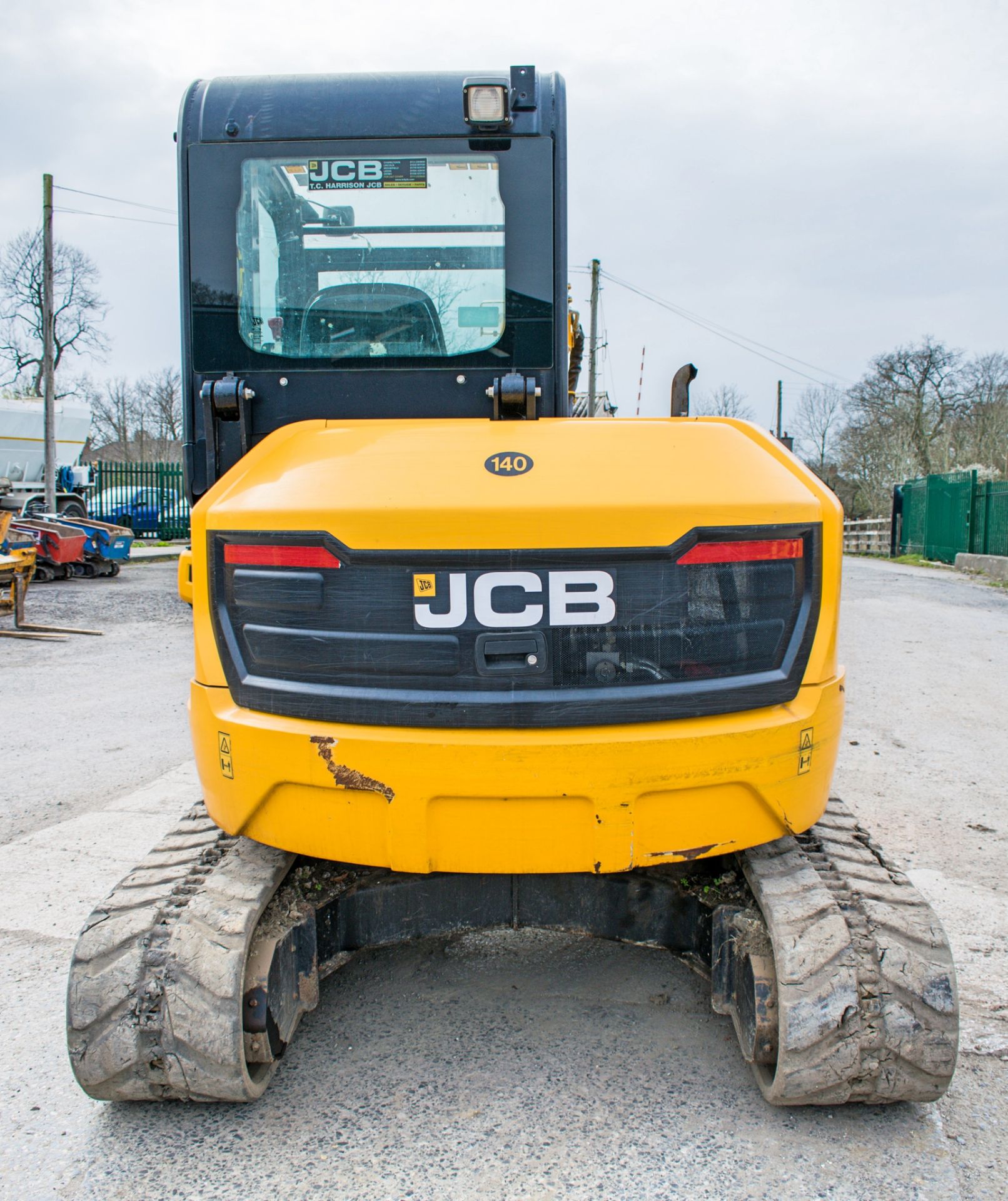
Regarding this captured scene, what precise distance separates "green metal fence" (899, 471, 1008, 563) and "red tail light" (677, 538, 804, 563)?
70.8 feet

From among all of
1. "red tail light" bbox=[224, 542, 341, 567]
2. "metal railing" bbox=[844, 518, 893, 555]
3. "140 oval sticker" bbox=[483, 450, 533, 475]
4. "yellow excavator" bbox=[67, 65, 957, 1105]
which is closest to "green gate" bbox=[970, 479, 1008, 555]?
"metal railing" bbox=[844, 518, 893, 555]

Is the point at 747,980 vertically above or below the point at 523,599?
below

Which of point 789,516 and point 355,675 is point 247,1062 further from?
point 789,516

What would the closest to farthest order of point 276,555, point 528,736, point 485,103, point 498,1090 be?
point 528,736
point 276,555
point 498,1090
point 485,103

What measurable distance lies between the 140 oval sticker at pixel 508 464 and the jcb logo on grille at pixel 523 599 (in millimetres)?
250

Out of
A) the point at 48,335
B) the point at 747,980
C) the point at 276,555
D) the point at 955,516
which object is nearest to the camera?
the point at 276,555

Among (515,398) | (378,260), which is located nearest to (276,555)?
(515,398)

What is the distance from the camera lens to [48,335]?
72.1ft

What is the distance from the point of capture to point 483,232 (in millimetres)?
3039

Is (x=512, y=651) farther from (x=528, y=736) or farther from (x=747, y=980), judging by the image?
(x=747, y=980)

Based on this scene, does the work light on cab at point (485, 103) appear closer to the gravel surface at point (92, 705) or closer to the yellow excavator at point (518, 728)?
the yellow excavator at point (518, 728)

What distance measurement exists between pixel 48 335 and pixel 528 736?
2322 cm

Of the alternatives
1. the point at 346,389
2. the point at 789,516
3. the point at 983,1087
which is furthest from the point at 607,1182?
the point at 346,389

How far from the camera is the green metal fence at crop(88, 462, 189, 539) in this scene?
26750 mm
